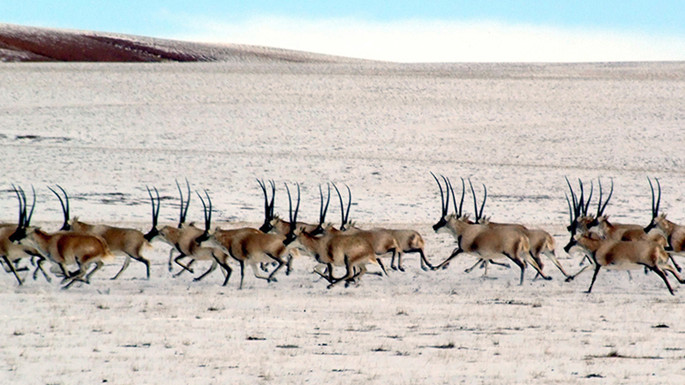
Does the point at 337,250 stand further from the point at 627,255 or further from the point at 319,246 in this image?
the point at 627,255

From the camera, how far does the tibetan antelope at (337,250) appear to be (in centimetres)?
1273

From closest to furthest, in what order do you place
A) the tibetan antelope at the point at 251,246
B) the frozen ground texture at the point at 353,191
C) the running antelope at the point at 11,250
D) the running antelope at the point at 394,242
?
the frozen ground texture at the point at 353,191 → the running antelope at the point at 11,250 → the tibetan antelope at the point at 251,246 → the running antelope at the point at 394,242

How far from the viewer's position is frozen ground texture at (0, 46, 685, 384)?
822 cm

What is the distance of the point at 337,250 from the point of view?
12.8 meters

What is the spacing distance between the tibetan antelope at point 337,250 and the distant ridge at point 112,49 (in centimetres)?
3696

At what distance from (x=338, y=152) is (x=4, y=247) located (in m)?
16.1

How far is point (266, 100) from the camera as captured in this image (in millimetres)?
35375

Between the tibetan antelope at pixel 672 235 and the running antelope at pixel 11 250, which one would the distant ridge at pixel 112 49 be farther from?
the tibetan antelope at pixel 672 235

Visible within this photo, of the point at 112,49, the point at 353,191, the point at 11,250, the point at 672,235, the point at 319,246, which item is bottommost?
the point at 353,191

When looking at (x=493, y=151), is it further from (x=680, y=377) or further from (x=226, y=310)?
(x=680, y=377)

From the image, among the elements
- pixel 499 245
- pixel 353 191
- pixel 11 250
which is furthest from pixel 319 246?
pixel 353 191

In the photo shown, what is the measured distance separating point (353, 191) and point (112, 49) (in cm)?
3772

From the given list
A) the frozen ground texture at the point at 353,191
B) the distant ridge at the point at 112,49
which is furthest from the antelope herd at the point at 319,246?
the distant ridge at the point at 112,49

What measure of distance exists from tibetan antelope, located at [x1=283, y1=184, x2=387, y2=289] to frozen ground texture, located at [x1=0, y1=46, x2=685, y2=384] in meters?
0.33
